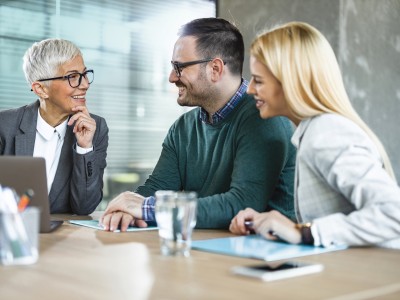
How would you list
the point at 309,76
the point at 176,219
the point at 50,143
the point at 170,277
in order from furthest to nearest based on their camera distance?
the point at 50,143 → the point at 309,76 → the point at 176,219 → the point at 170,277

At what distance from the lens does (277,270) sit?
1101 mm

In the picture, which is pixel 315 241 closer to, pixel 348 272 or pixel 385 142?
pixel 348 272

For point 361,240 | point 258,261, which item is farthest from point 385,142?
point 258,261

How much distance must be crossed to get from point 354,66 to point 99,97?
169cm

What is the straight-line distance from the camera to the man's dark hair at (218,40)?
7.83 feet

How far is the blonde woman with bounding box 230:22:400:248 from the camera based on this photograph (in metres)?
Result: 1.45

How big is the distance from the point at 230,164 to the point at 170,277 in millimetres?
1118

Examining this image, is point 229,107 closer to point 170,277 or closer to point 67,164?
point 67,164

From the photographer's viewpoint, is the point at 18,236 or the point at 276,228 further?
the point at 276,228

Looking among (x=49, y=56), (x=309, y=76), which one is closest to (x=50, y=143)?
(x=49, y=56)

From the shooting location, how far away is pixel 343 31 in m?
3.89

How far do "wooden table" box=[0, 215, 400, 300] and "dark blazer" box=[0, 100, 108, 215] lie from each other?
1039mm

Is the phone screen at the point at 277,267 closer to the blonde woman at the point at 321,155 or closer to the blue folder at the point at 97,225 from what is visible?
the blonde woman at the point at 321,155

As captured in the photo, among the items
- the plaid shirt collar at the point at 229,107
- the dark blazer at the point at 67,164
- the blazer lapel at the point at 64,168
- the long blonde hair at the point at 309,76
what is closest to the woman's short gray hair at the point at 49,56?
the dark blazer at the point at 67,164
